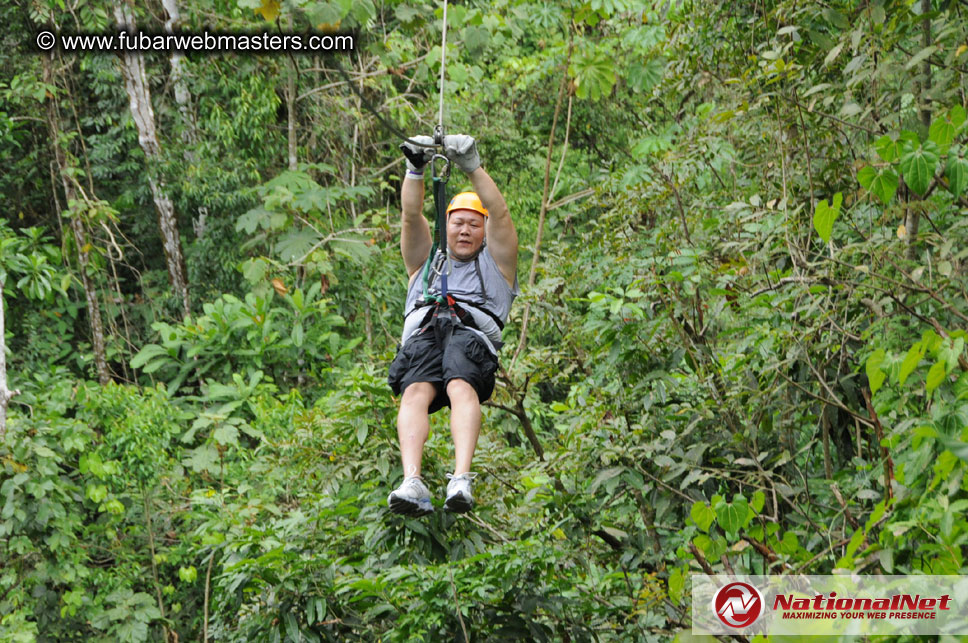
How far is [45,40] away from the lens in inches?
334

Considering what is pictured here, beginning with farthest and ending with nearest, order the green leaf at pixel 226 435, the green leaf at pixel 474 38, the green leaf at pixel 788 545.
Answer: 1. the green leaf at pixel 226 435
2. the green leaf at pixel 474 38
3. the green leaf at pixel 788 545

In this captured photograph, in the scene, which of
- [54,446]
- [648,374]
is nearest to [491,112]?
[54,446]

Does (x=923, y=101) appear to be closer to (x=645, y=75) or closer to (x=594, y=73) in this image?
(x=594, y=73)

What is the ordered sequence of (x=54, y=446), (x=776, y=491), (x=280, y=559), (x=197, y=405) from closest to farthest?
(x=776, y=491), (x=280, y=559), (x=54, y=446), (x=197, y=405)

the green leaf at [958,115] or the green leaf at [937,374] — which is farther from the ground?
the green leaf at [958,115]

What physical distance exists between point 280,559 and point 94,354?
5.62m

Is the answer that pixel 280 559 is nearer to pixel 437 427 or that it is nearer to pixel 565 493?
pixel 565 493

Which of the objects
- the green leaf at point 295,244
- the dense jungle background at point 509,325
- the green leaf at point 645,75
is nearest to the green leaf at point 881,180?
the dense jungle background at point 509,325

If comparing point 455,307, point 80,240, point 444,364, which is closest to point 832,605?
point 444,364

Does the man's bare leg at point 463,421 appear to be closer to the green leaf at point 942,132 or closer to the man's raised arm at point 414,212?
the man's raised arm at point 414,212

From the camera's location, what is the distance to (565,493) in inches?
163

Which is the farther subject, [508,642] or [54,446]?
[54,446]

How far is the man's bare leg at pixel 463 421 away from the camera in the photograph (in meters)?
3.71

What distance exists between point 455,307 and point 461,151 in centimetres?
63
